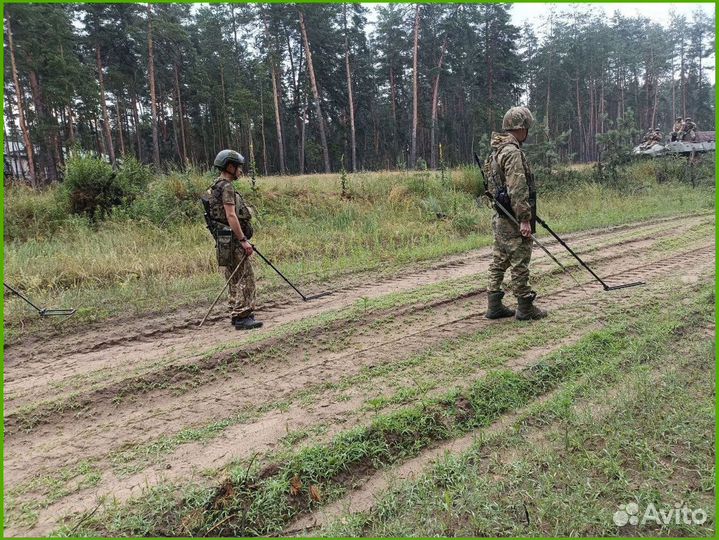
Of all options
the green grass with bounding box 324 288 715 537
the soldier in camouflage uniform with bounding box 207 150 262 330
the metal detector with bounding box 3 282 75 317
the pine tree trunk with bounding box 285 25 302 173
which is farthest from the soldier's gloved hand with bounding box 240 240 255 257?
the pine tree trunk with bounding box 285 25 302 173

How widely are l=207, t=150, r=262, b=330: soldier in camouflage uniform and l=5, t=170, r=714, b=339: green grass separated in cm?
116

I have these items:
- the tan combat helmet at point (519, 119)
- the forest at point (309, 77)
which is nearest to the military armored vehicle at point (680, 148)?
the forest at point (309, 77)

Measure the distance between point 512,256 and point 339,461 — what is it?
317cm

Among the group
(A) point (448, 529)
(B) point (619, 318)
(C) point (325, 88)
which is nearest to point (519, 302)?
(B) point (619, 318)

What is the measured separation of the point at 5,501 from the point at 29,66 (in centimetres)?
2513

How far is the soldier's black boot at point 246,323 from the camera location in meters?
5.02

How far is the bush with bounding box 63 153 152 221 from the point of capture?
36.2ft

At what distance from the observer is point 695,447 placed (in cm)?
257

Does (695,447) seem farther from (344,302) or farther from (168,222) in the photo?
(168,222)

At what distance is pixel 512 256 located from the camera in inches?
193

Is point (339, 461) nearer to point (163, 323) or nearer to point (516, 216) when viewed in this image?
point (516, 216)

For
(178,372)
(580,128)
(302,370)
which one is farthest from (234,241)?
(580,128)

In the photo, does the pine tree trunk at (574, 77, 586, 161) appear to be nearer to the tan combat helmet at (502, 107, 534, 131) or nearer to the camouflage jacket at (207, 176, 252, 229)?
the tan combat helmet at (502, 107, 534, 131)

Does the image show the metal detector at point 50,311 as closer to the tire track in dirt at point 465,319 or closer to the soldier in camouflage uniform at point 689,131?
the tire track in dirt at point 465,319
